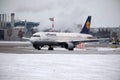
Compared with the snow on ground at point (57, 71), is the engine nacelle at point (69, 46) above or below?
below

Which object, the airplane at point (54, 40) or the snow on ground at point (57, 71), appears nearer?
the snow on ground at point (57, 71)

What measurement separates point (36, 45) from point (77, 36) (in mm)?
11259

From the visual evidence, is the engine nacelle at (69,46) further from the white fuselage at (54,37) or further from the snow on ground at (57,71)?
the snow on ground at (57,71)

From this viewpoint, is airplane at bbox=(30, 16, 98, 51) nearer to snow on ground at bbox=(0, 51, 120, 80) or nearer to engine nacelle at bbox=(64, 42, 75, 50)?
engine nacelle at bbox=(64, 42, 75, 50)

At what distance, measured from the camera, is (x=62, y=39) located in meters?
66.9

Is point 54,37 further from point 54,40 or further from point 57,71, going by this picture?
point 57,71

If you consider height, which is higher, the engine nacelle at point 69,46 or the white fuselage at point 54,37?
the white fuselage at point 54,37

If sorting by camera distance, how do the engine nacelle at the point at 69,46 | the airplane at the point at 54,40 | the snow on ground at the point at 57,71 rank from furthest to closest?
the airplane at the point at 54,40 → the engine nacelle at the point at 69,46 → the snow on ground at the point at 57,71

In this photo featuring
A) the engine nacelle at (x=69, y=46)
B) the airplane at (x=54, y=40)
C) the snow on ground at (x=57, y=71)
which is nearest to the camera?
the snow on ground at (x=57, y=71)

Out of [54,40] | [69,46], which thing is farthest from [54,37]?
[69,46]

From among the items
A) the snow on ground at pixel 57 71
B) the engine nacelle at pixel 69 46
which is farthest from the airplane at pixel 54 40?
the snow on ground at pixel 57 71

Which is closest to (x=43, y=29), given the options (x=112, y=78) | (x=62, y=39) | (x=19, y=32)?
(x=19, y=32)

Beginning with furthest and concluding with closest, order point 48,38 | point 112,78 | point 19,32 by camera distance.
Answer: point 19,32, point 48,38, point 112,78

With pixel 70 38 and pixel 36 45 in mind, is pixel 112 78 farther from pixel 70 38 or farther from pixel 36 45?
pixel 70 38
